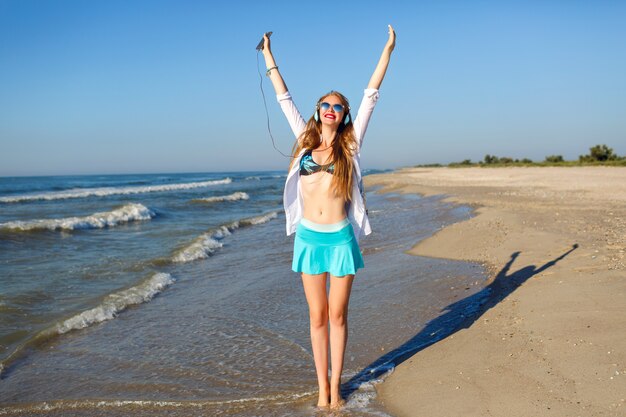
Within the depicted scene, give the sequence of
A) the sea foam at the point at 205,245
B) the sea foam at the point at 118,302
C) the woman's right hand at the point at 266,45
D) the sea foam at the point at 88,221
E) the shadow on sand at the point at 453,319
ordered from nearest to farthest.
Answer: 1. the woman's right hand at the point at 266,45
2. the shadow on sand at the point at 453,319
3. the sea foam at the point at 118,302
4. the sea foam at the point at 205,245
5. the sea foam at the point at 88,221

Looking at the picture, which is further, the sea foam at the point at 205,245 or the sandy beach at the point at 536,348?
the sea foam at the point at 205,245

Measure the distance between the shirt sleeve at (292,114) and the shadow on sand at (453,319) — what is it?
6.53ft

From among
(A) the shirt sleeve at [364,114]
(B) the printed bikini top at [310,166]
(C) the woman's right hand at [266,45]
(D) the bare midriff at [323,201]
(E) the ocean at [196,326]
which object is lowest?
(E) the ocean at [196,326]

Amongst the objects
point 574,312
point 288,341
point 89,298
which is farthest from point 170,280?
point 574,312

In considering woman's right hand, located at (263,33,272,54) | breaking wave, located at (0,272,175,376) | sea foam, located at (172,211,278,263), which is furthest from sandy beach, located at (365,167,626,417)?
sea foam, located at (172,211,278,263)

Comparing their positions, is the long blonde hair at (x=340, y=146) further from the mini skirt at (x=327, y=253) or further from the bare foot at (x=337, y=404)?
the bare foot at (x=337, y=404)

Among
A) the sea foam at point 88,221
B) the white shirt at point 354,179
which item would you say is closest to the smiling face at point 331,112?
the white shirt at point 354,179

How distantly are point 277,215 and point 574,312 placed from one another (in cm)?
1513

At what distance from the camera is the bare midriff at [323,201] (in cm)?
356

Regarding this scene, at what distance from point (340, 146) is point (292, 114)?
1.48 feet

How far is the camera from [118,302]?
668cm

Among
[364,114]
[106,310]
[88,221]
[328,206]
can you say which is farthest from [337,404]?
[88,221]

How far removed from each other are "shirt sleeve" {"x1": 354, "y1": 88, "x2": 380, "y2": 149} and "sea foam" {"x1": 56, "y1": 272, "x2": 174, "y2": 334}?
164 inches

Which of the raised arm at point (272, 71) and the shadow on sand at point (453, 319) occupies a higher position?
the raised arm at point (272, 71)
